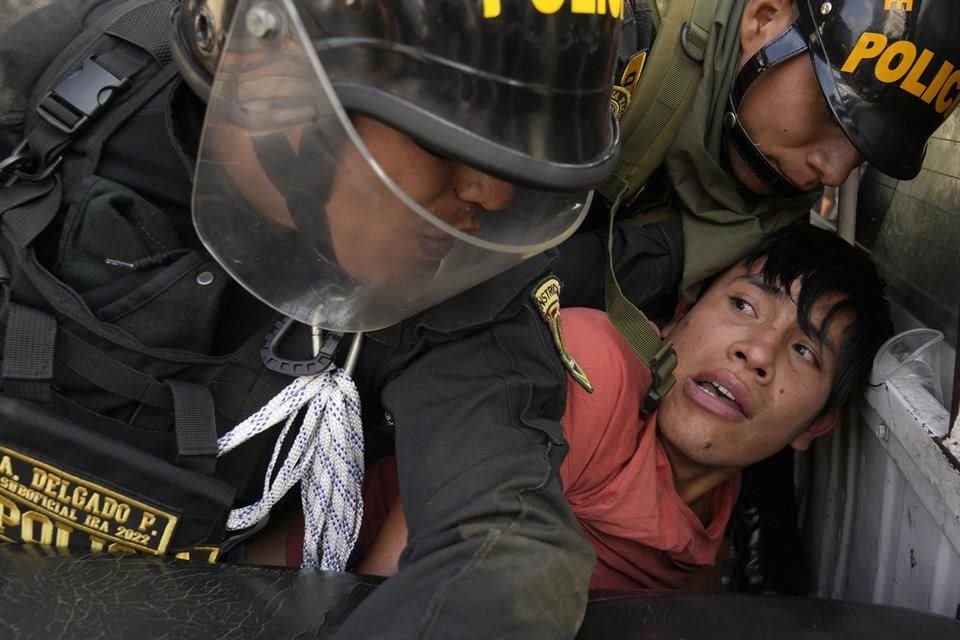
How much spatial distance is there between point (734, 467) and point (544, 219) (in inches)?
36.7

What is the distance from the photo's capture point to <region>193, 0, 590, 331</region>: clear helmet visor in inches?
38.3

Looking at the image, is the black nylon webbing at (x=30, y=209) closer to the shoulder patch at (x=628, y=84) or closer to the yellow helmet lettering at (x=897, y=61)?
the shoulder patch at (x=628, y=84)

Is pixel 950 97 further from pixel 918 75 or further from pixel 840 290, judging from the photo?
pixel 840 290

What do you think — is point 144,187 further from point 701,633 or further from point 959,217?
point 959,217

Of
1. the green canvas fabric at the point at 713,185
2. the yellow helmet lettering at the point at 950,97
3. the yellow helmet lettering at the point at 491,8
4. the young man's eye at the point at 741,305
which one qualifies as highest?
the yellow helmet lettering at the point at 491,8

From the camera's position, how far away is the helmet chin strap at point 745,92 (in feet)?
6.23

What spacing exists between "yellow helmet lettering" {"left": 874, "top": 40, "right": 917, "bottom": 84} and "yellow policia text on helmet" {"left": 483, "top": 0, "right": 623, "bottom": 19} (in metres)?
0.89

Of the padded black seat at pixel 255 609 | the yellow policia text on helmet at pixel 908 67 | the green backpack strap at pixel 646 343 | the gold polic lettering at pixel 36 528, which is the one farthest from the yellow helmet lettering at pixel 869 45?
the gold polic lettering at pixel 36 528

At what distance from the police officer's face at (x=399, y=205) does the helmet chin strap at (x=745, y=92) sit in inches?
38.7

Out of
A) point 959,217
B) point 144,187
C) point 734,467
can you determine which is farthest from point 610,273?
point 144,187

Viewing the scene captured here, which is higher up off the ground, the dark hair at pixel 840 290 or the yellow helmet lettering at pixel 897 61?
the yellow helmet lettering at pixel 897 61

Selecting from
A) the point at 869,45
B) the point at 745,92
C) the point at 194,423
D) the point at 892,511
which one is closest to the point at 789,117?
the point at 745,92

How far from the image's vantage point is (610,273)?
186 centimetres

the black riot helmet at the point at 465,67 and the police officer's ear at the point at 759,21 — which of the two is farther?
the police officer's ear at the point at 759,21
